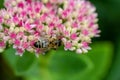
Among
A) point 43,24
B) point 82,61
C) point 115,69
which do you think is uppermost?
point 43,24

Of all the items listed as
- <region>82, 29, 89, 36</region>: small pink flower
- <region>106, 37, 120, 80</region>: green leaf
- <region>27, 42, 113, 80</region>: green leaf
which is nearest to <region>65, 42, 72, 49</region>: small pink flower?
<region>82, 29, 89, 36</region>: small pink flower

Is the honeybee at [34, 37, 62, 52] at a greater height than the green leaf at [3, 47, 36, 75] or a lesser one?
greater

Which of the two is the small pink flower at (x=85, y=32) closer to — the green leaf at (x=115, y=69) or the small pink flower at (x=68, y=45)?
the small pink flower at (x=68, y=45)

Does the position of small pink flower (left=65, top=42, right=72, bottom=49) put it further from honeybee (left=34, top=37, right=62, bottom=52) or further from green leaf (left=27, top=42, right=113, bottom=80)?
green leaf (left=27, top=42, right=113, bottom=80)

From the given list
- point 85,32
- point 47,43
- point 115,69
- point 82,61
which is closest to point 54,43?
point 47,43

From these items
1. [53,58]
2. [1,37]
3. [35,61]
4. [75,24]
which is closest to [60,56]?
[53,58]

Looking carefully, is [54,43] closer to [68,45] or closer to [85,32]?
[68,45]
